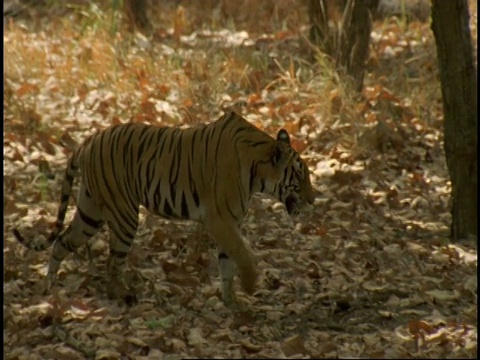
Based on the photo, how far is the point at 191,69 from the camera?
1120cm

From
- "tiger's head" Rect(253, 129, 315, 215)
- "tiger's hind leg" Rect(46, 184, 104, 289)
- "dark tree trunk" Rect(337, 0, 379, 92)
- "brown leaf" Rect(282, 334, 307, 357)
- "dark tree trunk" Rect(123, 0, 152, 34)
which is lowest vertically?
"brown leaf" Rect(282, 334, 307, 357)

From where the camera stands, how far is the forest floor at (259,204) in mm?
6434

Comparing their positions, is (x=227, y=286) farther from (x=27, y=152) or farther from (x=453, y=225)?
(x=27, y=152)

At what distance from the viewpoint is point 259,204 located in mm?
8789

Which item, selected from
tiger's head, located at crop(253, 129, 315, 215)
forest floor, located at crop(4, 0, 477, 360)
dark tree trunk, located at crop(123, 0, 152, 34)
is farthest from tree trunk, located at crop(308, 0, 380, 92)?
tiger's head, located at crop(253, 129, 315, 215)

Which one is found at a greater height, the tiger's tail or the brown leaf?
the tiger's tail

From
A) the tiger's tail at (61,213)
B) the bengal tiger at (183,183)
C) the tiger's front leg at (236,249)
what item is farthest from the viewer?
the tiger's tail at (61,213)

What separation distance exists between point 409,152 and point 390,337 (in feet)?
12.3

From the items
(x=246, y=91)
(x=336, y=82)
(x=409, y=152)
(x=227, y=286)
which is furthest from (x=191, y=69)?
(x=227, y=286)

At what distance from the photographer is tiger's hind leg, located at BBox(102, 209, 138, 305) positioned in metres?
7.01

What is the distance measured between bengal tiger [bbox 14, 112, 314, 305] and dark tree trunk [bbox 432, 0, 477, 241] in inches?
58.1

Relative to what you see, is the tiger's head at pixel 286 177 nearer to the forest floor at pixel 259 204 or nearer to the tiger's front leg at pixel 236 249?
the tiger's front leg at pixel 236 249

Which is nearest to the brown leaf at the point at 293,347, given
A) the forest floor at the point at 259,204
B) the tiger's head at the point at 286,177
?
the forest floor at the point at 259,204

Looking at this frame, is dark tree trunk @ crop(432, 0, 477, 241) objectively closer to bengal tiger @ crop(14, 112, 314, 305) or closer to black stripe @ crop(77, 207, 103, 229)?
bengal tiger @ crop(14, 112, 314, 305)
